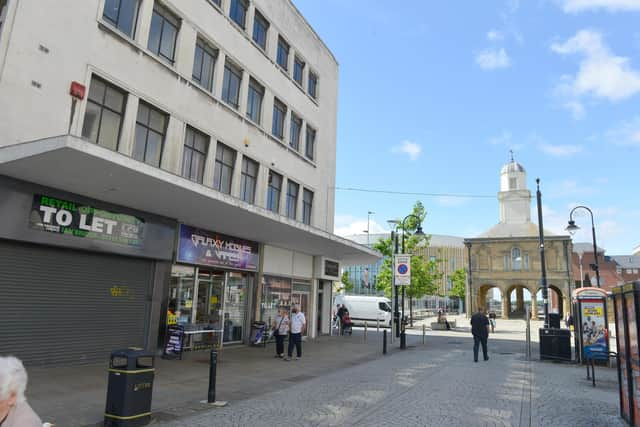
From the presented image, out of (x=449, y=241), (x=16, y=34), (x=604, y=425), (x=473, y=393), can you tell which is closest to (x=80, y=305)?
(x=16, y=34)

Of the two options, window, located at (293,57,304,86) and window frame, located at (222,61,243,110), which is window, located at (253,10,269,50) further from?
window, located at (293,57,304,86)

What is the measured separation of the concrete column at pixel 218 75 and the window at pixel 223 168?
180cm

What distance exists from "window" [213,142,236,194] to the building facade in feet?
152

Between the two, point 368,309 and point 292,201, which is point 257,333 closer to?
point 292,201

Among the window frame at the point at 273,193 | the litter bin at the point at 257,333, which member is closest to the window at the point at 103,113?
the window frame at the point at 273,193

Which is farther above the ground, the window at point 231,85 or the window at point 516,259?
the window at point 231,85

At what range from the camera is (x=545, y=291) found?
57.6 ft

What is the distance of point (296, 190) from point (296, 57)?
6.73m

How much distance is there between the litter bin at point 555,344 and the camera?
14.8 metres

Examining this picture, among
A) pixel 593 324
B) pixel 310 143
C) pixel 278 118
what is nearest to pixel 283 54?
pixel 278 118

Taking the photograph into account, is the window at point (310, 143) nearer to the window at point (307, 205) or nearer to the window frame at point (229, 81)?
the window at point (307, 205)

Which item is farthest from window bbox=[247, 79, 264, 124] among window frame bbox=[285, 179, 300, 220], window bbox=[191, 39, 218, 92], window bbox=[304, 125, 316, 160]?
window bbox=[304, 125, 316, 160]

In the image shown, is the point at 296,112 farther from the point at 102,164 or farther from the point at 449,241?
the point at 449,241

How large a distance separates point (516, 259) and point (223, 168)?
49.4m
